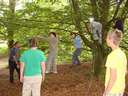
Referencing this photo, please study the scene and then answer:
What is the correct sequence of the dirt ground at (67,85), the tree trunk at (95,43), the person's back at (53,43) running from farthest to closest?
the person's back at (53,43), the tree trunk at (95,43), the dirt ground at (67,85)

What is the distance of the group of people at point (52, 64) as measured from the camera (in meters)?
6.73

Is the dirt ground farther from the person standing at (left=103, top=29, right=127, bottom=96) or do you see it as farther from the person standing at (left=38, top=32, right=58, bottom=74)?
the person standing at (left=103, top=29, right=127, bottom=96)

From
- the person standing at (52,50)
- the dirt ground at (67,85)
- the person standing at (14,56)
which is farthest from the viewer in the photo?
the person standing at (52,50)

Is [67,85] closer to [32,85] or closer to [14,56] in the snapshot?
[14,56]

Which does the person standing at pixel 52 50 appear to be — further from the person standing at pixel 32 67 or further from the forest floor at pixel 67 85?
the person standing at pixel 32 67

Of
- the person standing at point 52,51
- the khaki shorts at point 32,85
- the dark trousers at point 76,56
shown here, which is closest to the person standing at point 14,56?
the person standing at point 52,51

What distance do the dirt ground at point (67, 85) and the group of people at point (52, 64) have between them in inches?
31.1

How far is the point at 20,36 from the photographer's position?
17.5m

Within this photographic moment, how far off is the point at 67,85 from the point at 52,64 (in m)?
2.68

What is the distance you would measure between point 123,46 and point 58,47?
3.19 m

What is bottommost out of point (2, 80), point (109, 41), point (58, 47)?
point (2, 80)

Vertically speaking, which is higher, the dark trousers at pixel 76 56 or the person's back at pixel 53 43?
the person's back at pixel 53 43

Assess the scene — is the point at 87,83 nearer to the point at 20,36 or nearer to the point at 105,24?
the point at 105,24

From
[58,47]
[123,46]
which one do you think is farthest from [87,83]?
A: [58,47]
